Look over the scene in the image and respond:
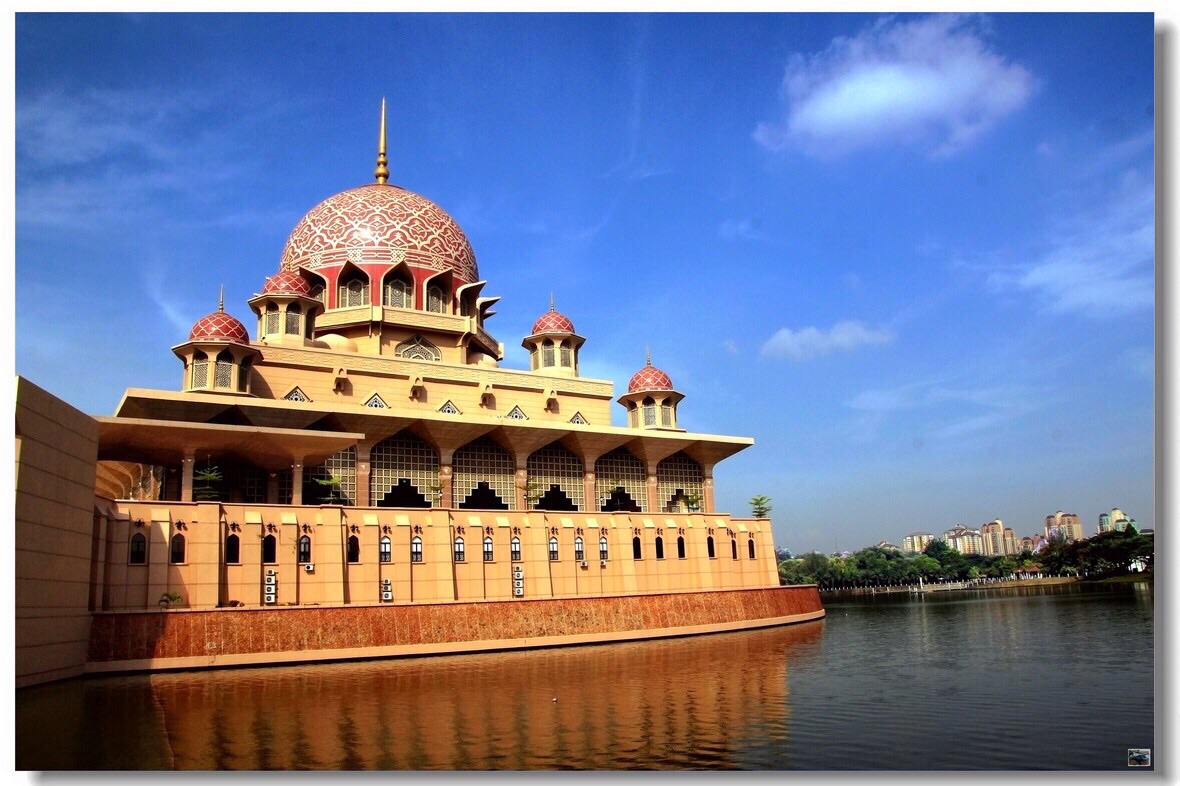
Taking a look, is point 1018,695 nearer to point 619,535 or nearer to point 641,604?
point 641,604

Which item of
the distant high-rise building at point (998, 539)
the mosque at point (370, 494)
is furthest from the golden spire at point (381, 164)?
the distant high-rise building at point (998, 539)

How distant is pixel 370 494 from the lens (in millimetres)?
30406

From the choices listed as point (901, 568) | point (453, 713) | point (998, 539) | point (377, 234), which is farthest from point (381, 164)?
point (998, 539)

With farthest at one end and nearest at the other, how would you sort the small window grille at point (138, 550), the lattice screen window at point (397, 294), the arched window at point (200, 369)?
the lattice screen window at point (397, 294) < the arched window at point (200, 369) < the small window grille at point (138, 550)

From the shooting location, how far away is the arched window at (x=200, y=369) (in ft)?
93.1

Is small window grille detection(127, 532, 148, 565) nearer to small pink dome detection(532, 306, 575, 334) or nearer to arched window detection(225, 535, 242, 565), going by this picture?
arched window detection(225, 535, 242, 565)

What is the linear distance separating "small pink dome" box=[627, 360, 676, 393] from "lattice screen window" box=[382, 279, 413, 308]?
9.54 m

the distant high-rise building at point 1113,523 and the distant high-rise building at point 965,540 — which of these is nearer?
the distant high-rise building at point 1113,523

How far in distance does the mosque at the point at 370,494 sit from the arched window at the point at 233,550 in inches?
3.4

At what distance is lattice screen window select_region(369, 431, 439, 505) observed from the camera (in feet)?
101

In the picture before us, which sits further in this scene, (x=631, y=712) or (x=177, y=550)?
(x=177, y=550)

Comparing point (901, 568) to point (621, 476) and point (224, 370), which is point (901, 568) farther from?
point (224, 370)

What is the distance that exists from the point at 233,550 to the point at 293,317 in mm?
11876

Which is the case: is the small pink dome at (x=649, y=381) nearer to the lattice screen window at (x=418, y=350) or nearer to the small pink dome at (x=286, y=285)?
the lattice screen window at (x=418, y=350)
